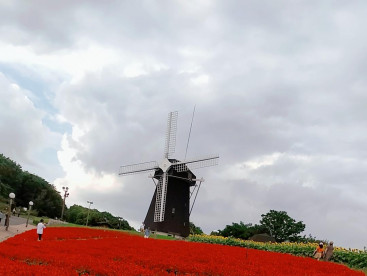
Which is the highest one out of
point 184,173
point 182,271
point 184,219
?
point 184,173

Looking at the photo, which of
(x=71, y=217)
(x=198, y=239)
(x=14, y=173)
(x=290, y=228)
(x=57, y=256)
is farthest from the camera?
(x=14, y=173)

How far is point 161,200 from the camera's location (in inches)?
1756

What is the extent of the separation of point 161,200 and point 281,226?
29376mm

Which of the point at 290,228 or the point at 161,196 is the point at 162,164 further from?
the point at 290,228

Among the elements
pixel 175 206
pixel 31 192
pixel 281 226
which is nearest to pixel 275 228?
pixel 281 226

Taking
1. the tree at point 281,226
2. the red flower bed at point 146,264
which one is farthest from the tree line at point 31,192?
the red flower bed at point 146,264

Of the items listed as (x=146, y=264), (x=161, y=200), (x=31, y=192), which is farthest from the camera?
(x=31, y=192)

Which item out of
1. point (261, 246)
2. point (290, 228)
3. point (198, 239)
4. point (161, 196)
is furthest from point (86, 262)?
point (290, 228)

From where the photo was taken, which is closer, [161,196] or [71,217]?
[161,196]

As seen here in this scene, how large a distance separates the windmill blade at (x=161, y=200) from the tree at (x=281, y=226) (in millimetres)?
27895

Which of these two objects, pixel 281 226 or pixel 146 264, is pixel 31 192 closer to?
pixel 281 226

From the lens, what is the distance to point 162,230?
4456 cm

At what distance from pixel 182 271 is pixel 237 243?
20.0 metres

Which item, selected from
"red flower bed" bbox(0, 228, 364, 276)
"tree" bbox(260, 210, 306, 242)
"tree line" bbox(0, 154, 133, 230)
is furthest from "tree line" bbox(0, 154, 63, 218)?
"red flower bed" bbox(0, 228, 364, 276)
